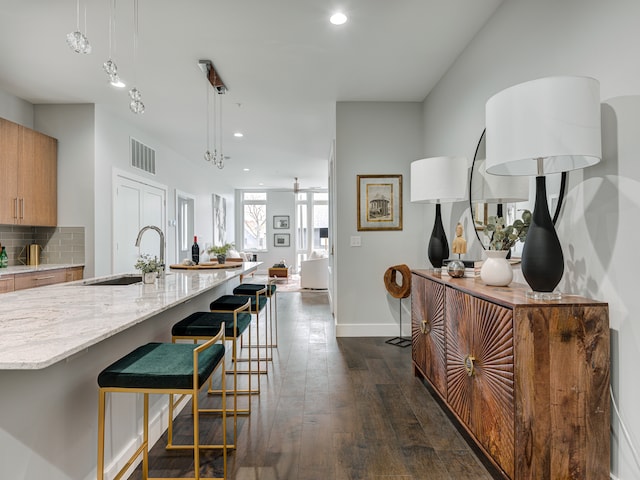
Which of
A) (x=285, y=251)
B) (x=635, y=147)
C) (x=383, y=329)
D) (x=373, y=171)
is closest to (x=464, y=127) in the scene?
(x=373, y=171)

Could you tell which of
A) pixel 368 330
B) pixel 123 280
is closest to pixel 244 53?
pixel 123 280

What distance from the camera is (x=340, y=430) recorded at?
2.27 m

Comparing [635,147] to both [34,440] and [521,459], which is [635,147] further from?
[34,440]

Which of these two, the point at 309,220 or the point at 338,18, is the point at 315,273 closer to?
the point at 309,220

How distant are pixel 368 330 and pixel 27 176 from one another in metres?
4.00

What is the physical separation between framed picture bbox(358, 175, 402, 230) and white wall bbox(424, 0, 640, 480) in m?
2.24

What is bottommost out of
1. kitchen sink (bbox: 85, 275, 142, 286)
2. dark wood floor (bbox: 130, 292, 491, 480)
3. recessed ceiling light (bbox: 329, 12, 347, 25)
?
dark wood floor (bbox: 130, 292, 491, 480)

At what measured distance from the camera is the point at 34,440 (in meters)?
1.27

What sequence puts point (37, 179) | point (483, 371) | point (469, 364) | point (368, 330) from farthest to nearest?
point (368, 330) → point (37, 179) → point (469, 364) → point (483, 371)

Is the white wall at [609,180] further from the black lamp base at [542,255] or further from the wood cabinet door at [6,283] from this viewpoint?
the wood cabinet door at [6,283]

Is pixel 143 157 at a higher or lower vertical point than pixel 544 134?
higher

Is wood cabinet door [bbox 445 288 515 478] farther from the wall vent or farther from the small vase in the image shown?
the wall vent

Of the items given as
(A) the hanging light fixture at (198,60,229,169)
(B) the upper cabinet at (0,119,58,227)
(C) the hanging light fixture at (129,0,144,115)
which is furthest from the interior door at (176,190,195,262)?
(C) the hanging light fixture at (129,0,144,115)

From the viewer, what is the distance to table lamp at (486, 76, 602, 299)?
147 cm
